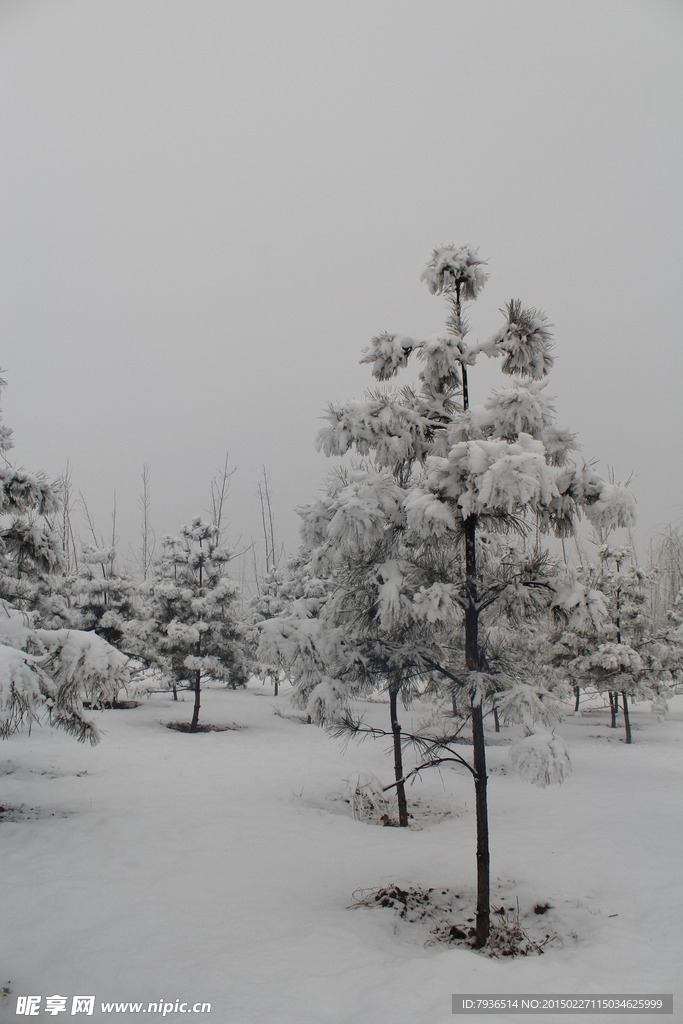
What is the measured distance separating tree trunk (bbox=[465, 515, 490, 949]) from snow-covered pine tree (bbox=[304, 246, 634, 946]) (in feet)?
0.05

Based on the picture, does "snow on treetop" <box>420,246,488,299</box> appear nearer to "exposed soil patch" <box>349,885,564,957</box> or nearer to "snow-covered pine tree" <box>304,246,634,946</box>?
"snow-covered pine tree" <box>304,246,634,946</box>

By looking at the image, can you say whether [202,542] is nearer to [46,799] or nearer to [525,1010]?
[46,799]

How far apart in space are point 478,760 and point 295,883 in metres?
3.25

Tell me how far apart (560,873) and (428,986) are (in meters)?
3.89

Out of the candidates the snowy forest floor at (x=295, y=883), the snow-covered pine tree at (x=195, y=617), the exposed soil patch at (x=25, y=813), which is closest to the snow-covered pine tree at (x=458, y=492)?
the snowy forest floor at (x=295, y=883)

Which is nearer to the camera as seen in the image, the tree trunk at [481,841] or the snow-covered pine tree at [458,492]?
the snow-covered pine tree at [458,492]

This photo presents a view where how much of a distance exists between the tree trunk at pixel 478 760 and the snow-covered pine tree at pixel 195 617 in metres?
12.7

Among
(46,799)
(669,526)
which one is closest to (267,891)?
(46,799)

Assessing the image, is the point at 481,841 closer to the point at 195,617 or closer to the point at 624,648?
the point at 195,617

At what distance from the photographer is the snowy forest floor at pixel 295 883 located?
457cm

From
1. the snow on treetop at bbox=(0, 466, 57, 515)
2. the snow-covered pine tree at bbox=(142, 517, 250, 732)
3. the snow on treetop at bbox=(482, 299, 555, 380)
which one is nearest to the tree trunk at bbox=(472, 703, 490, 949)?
the snow on treetop at bbox=(482, 299, 555, 380)

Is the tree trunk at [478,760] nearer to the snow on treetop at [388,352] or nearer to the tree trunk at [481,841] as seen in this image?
the tree trunk at [481,841]

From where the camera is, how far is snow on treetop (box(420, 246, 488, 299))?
6211mm

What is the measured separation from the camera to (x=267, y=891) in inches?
257
